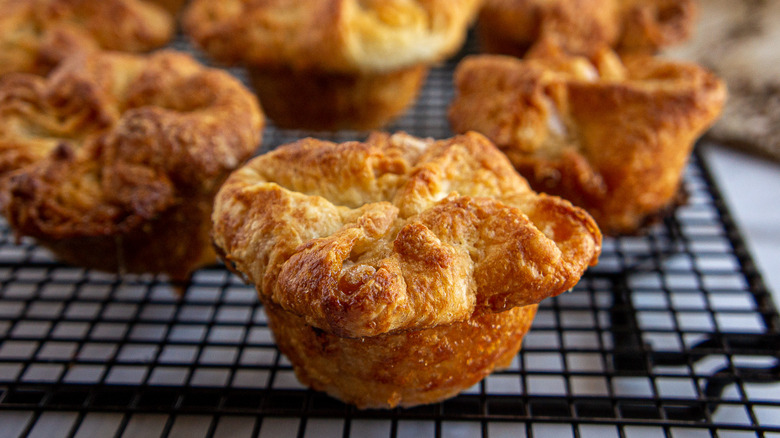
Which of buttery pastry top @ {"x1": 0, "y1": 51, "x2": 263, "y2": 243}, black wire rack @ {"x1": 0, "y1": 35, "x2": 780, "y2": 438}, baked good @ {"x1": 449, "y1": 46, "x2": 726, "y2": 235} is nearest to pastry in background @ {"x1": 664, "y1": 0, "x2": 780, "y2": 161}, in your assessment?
black wire rack @ {"x1": 0, "y1": 35, "x2": 780, "y2": 438}

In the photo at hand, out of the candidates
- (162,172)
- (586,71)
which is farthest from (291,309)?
(586,71)

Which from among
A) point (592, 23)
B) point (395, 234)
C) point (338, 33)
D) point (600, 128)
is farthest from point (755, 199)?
point (395, 234)

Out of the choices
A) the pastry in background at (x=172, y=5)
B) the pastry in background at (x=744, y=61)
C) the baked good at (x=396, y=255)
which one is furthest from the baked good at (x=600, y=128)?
the pastry in background at (x=172, y=5)

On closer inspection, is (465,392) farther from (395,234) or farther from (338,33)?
(338,33)

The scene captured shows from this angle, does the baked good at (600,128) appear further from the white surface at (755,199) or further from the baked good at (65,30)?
Result: the baked good at (65,30)

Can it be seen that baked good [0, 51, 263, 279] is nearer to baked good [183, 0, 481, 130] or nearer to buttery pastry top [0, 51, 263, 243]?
buttery pastry top [0, 51, 263, 243]

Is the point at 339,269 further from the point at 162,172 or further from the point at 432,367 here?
the point at 162,172
